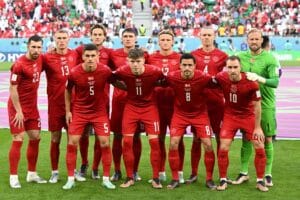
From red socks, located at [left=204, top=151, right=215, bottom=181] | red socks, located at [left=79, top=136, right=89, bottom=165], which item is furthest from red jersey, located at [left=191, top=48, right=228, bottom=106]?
red socks, located at [left=79, top=136, right=89, bottom=165]

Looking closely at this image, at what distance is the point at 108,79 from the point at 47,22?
32579 millimetres

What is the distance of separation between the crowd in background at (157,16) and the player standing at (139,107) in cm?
2972

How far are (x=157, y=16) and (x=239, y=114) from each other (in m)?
33.5

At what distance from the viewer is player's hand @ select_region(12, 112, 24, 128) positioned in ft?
30.9

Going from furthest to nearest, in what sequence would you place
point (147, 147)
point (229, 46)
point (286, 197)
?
point (229, 46) < point (147, 147) < point (286, 197)

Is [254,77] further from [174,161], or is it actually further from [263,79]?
[174,161]

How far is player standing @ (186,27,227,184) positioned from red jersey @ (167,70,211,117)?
0.95ft

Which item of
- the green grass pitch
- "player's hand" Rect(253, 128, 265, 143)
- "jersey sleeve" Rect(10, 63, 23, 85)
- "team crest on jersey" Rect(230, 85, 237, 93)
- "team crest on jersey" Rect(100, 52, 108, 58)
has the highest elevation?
"team crest on jersey" Rect(100, 52, 108, 58)

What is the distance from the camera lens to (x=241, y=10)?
4294 cm

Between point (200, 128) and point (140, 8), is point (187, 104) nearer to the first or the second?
point (200, 128)

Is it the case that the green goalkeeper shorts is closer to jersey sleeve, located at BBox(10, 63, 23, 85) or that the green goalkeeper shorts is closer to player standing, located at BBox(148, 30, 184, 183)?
player standing, located at BBox(148, 30, 184, 183)

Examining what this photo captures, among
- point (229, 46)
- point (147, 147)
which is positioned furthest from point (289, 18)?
point (147, 147)

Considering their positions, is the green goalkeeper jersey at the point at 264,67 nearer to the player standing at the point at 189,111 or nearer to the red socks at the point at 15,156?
the player standing at the point at 189,111

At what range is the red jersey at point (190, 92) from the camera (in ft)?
31.0
